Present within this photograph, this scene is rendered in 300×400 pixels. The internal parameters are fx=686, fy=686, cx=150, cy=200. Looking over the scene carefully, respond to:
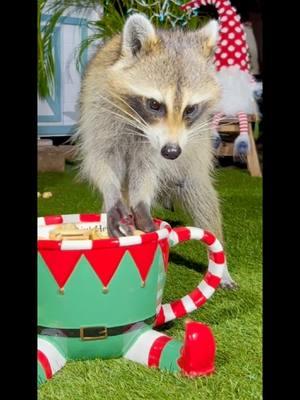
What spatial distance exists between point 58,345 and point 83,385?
7cm

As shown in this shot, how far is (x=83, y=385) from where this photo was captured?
0.76 metres

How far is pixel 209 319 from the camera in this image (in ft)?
3.18

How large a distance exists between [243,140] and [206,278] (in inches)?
7.7

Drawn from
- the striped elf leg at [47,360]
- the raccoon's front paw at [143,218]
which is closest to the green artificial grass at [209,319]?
the striped elf leg at [47,360]

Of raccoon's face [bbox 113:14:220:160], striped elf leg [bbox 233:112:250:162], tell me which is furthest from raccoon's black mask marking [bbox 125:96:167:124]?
striped elf leg [bbox 233:112:250:162]

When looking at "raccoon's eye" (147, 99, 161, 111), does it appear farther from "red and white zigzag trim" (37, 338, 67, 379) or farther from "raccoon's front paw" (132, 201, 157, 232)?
"red and white zigzag trim" (37, 338, 67, 379)

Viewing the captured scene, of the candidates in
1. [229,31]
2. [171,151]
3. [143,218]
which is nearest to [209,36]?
[229,31]

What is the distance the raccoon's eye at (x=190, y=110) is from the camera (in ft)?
2.71

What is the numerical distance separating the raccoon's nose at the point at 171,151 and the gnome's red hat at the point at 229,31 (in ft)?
0.46

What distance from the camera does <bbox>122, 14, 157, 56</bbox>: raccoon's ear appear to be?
79 centimetres

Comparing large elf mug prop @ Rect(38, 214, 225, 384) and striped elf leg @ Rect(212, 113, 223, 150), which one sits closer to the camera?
large elf mug prop @ Rect(38, 214, 225, 384)

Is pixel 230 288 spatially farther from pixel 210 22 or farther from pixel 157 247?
pixel 210 22

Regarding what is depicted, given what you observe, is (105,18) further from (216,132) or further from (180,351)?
(180,351)
